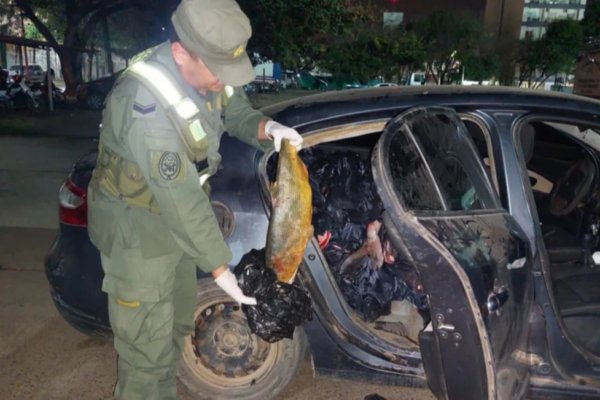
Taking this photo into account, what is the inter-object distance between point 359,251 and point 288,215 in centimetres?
92

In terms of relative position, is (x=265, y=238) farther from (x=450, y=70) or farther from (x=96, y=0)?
(x=450, y=70)

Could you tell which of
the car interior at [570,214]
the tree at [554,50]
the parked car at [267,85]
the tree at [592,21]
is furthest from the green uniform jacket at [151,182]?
the tree at [554,50]

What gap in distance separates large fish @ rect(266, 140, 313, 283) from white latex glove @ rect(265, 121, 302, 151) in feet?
0.10

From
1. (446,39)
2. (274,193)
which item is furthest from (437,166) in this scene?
(446,39)

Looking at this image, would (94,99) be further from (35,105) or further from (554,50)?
(554,50)

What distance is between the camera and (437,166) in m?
2.15

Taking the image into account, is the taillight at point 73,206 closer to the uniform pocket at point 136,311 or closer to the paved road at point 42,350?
the uniform pocket at point 136,311

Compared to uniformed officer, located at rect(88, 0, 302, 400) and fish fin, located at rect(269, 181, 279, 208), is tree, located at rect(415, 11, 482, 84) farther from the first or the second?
uniformed officer, located at rect(88, 0, 302, 400)

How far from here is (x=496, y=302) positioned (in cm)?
198

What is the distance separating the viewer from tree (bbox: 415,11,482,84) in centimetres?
3975

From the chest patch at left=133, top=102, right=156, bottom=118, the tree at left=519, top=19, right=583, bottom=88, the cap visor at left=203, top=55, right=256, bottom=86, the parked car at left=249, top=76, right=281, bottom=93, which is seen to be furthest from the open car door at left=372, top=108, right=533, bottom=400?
the tree at left=519, top=19, right=583, bottom=88

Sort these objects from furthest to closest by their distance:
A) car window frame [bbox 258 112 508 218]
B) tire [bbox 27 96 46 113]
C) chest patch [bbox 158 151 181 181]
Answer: tire [bbox 27 96 46 113] → car window frame [bbox 258 112 508 218] → chest patch [bbox 158 151 181 181]

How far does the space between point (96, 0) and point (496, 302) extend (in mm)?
18781

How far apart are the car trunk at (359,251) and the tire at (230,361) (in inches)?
17.2
